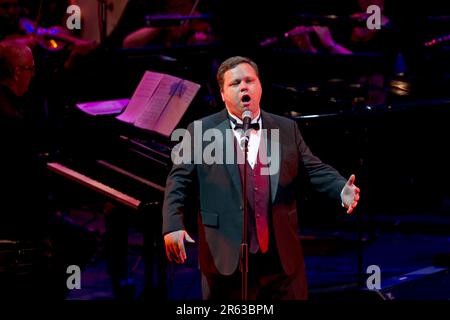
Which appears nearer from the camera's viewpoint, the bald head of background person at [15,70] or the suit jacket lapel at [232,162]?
the suit jacket lapel at [232,162]

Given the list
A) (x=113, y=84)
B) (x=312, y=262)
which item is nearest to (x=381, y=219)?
(x=312, y=262)

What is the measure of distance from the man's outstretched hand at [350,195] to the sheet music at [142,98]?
2121 millimetres

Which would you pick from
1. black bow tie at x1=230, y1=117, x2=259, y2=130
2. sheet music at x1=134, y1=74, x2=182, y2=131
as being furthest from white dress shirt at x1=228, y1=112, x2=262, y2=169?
sheet music at x1=134, y1=74, x2=182, y2=131

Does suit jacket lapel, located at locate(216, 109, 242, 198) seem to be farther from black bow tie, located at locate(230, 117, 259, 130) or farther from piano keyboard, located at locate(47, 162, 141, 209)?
piano keyboard, located at locate(47, 162, 141, 209)

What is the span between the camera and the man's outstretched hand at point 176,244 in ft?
13.1

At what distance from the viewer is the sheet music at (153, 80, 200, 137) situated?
5.46 meters

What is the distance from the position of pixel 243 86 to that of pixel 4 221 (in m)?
1.84

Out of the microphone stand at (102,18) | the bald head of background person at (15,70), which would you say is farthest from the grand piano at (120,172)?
the microphone stand at (102,18)

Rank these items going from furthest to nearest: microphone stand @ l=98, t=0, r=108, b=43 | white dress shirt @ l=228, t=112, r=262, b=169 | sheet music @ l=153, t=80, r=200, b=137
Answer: microphone stand @ l=98, t=0, r=108, b=43 < sheet music @ l=153, t=80, r=200, b=137 < white dress shirt @ l=228, t=112, r=262, b=169

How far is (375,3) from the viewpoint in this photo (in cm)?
736

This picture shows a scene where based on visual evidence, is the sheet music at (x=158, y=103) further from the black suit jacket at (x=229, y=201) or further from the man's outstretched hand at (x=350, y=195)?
the man's outstretched hand at (x=350, y=195)

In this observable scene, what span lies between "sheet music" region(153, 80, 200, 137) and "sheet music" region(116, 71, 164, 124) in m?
0.20
